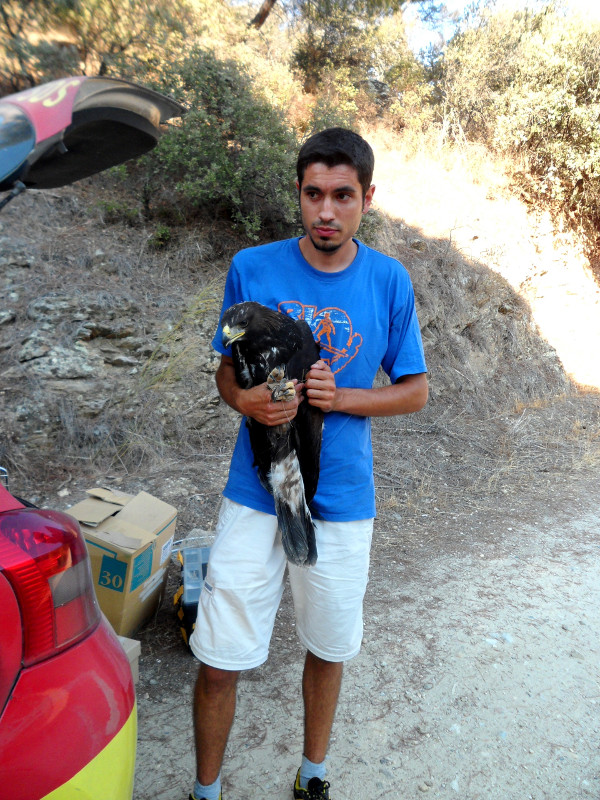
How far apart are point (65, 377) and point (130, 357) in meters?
0.65

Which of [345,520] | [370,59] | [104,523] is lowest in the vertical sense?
[104,523]

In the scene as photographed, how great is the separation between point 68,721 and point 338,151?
1887 millimetres

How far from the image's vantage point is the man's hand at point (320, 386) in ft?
6.27

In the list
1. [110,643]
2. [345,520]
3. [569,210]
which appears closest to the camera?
[110,643]

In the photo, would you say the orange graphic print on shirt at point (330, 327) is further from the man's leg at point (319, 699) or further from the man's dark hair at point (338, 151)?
the man's leg at point (319, 699)

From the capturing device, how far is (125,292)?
5.90 meters

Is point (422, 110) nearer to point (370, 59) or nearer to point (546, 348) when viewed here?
point (370, 59)

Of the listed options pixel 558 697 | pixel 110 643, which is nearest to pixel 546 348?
pixel 558 697

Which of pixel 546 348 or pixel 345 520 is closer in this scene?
pixel 345 520

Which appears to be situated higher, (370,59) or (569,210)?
(370,59)

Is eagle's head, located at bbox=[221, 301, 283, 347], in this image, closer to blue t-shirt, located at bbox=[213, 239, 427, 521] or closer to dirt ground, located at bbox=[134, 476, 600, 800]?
blue t-shirt, located at bbox=[213, 239, 427, 521]

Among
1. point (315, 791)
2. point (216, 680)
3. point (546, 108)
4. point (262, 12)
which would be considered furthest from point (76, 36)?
point (546, 108)

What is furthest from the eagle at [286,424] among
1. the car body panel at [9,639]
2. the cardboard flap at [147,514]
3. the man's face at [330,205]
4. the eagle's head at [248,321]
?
the cardboard flap at [147,514]

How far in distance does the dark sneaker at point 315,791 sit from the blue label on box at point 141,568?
1193 mm
